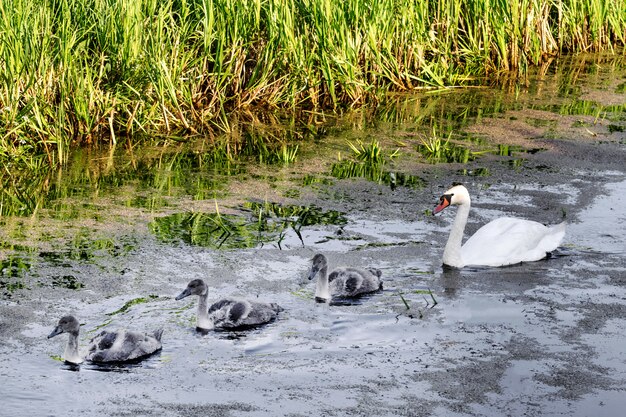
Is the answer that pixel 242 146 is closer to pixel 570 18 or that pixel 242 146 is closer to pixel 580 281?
pixel 580 281

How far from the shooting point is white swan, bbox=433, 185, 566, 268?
322 inches

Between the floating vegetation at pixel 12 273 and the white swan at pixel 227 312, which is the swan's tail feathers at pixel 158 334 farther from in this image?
the floating vegetation at pixel 12 273

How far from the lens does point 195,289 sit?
7.03m

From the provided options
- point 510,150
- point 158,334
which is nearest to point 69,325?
point 158,334

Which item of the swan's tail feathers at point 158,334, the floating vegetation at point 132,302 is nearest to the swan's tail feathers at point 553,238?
the floating vegetation at point 132,302

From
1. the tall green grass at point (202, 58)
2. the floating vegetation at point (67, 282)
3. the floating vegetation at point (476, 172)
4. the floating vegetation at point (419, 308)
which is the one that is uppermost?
the tall green grass at point (202, 58)

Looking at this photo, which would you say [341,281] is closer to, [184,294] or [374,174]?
[184,294]

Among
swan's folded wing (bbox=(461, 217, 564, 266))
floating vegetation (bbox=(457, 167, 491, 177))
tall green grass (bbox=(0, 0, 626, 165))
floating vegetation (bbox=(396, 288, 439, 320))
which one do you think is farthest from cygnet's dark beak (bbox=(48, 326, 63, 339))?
floating vegetation (bbox=(457, 167, 491, 177))

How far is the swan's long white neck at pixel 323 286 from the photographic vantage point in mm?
7465

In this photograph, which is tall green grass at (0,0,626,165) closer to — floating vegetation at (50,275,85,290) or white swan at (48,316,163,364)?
floating vegetation at (50,275,85,290)

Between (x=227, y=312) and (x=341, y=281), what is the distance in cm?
88

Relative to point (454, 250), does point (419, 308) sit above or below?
below

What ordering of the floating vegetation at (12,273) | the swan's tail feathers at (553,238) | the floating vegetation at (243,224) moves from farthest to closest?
the floating vegetation at (243,224) → the swan's tail feathers at (553,238) → the floating vegetation at (12,273)

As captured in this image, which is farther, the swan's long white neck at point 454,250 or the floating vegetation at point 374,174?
the floating vegetation at point 374,174
